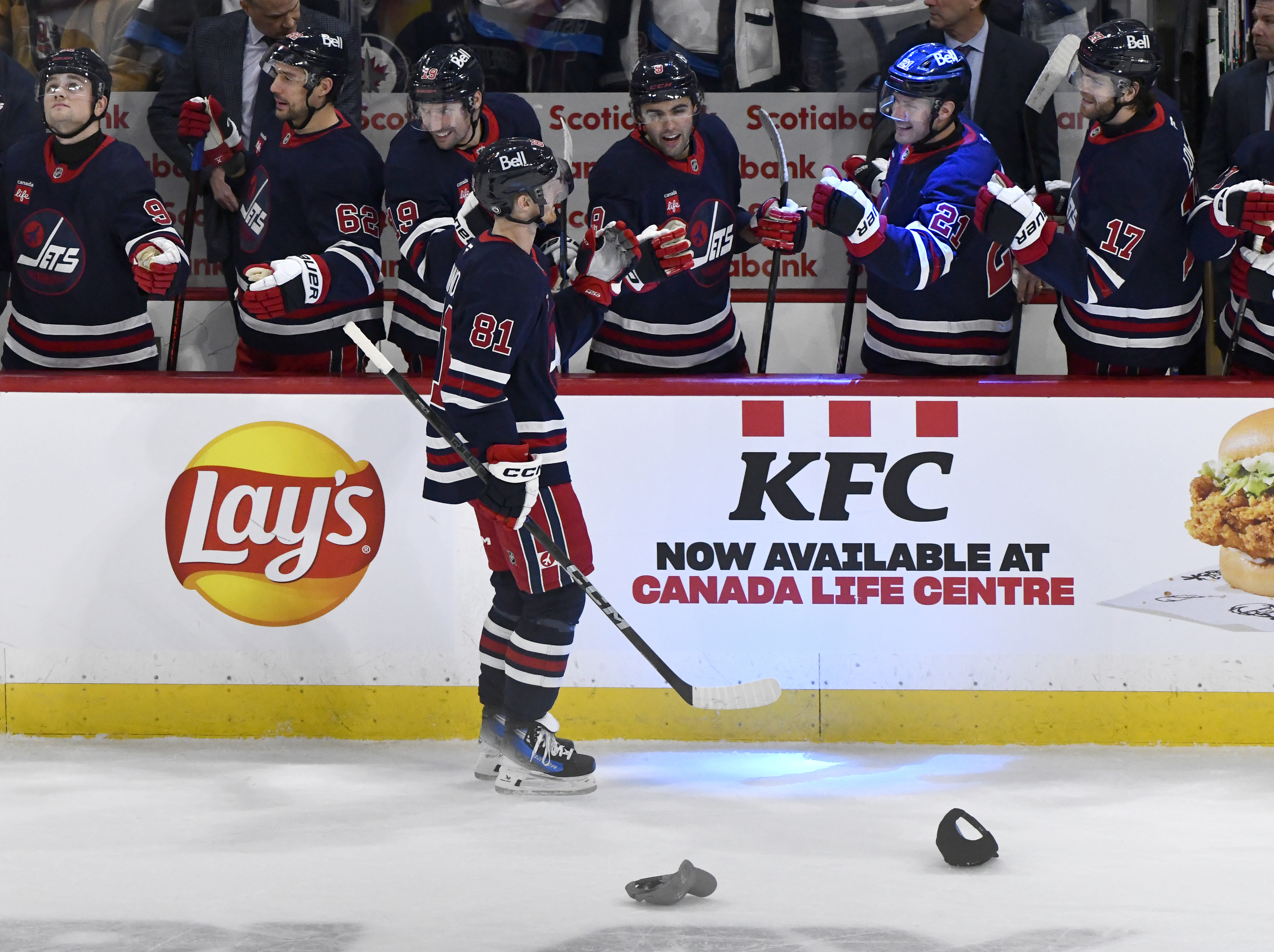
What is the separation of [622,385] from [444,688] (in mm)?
856

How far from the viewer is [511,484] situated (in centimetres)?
329

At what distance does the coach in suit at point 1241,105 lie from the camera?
4.17 metres

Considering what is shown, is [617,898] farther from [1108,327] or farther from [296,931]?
[1108,327]

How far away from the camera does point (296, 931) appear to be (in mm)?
2643

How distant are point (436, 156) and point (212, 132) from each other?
0.77 m

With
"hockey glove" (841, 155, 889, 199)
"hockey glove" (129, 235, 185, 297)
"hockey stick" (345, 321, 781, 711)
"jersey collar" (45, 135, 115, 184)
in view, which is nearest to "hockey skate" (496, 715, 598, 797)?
"hockey stick" (345, 321, 781, 711)

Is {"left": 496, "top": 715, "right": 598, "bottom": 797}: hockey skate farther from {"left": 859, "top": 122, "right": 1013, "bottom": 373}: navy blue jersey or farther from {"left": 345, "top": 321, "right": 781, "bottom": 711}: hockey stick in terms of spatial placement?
{"left": 859, "top": 122, "right": 1013, "bottom": 373}: navy blue jersey

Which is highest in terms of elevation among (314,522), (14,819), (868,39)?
(868,39)

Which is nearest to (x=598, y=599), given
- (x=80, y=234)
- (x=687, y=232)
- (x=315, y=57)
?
(x=687, y=232)

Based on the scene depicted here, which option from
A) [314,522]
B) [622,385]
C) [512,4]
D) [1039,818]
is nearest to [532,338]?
[622,385]

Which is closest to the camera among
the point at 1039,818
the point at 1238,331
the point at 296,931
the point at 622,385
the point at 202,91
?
the point at 296,931

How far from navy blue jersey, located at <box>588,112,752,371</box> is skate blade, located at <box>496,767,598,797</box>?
1208mm

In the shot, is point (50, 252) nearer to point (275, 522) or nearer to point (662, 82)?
point (275, 522)

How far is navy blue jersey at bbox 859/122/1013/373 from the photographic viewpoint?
3.77 meters
